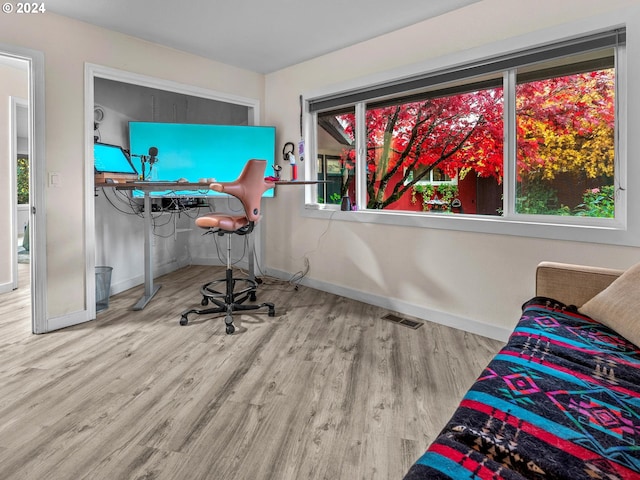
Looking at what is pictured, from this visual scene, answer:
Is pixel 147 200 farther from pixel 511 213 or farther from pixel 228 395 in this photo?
pixel 511 213

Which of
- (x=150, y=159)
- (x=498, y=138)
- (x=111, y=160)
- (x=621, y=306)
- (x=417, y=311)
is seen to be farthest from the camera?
(x=150, y=159)

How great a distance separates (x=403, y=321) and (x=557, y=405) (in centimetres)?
207

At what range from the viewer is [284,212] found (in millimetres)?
4301

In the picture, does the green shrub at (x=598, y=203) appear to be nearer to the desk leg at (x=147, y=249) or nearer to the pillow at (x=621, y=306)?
the pillow at (x=621, y=306)

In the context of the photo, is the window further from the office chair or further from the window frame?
the office chair

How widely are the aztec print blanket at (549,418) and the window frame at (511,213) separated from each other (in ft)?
3.51

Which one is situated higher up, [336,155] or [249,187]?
[336,155]

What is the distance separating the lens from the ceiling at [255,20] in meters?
2.73

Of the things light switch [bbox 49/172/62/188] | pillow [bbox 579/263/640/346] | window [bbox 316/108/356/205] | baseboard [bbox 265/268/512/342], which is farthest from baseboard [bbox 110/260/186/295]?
pillow [bbox 579/263/640/346]

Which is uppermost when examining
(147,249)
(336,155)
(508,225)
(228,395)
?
(336,155)

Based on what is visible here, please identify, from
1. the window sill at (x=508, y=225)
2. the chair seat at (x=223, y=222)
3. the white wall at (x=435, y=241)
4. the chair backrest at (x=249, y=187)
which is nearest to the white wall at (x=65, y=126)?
the chair seat at (x=223, y=222)

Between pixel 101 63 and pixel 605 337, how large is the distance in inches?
149

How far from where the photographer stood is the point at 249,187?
292 cm

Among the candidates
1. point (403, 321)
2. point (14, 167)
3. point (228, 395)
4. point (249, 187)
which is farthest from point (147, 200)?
point (403, 321)
